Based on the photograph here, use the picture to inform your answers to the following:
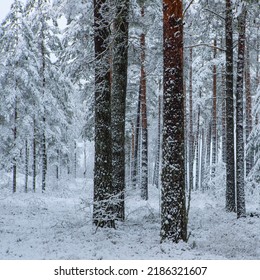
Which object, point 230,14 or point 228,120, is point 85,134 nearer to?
point 228,120

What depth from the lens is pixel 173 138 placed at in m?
7.15

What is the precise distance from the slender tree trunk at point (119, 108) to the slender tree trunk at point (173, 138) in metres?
2.84

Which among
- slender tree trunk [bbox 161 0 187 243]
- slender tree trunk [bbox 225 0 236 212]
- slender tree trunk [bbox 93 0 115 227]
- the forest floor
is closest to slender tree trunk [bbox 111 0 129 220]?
the forest floor

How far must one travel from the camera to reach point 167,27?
7395 millimetres

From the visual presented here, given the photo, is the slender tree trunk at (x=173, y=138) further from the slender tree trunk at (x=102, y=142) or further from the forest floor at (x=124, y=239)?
the slender tree trunk at (x=102, y=142)

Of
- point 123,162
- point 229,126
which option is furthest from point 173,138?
point 229,126

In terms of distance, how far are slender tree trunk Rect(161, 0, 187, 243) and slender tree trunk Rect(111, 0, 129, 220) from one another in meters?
2.84

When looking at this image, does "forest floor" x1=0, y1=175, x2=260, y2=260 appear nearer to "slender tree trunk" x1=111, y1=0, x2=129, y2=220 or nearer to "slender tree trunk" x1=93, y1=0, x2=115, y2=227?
"slender tree trunk" x1=93, y1=0, x2=115, y2=227

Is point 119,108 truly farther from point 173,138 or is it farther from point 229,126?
point 229,126

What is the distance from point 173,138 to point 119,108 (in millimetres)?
3640

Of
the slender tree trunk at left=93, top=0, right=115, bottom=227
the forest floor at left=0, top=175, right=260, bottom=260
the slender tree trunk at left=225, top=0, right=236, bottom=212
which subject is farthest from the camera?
the slender tree trunk at left=225, top=0, right=236, bottom=212

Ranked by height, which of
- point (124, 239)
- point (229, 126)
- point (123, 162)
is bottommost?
point (124, 239)

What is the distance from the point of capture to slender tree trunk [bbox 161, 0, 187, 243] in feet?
23.3
